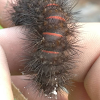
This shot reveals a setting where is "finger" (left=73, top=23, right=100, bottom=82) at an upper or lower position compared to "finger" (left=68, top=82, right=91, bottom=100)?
upper

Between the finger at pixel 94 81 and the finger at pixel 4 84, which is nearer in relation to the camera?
the finger at pixel 4 84

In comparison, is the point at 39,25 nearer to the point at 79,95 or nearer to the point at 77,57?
the point at 77,57

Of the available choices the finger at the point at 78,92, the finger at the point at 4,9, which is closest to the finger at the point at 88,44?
the finger at the point at 78,92

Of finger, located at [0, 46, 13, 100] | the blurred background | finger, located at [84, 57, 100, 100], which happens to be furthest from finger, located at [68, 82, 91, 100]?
the blurred background

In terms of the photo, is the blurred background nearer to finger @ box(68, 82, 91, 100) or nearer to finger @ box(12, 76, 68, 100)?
finger @ box(68, 82, 91, 100)

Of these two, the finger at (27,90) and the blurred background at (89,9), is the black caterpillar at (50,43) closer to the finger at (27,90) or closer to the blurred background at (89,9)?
the finger at (27,90)

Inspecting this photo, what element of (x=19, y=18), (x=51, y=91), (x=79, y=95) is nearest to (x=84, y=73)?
(x=79, y=95)
